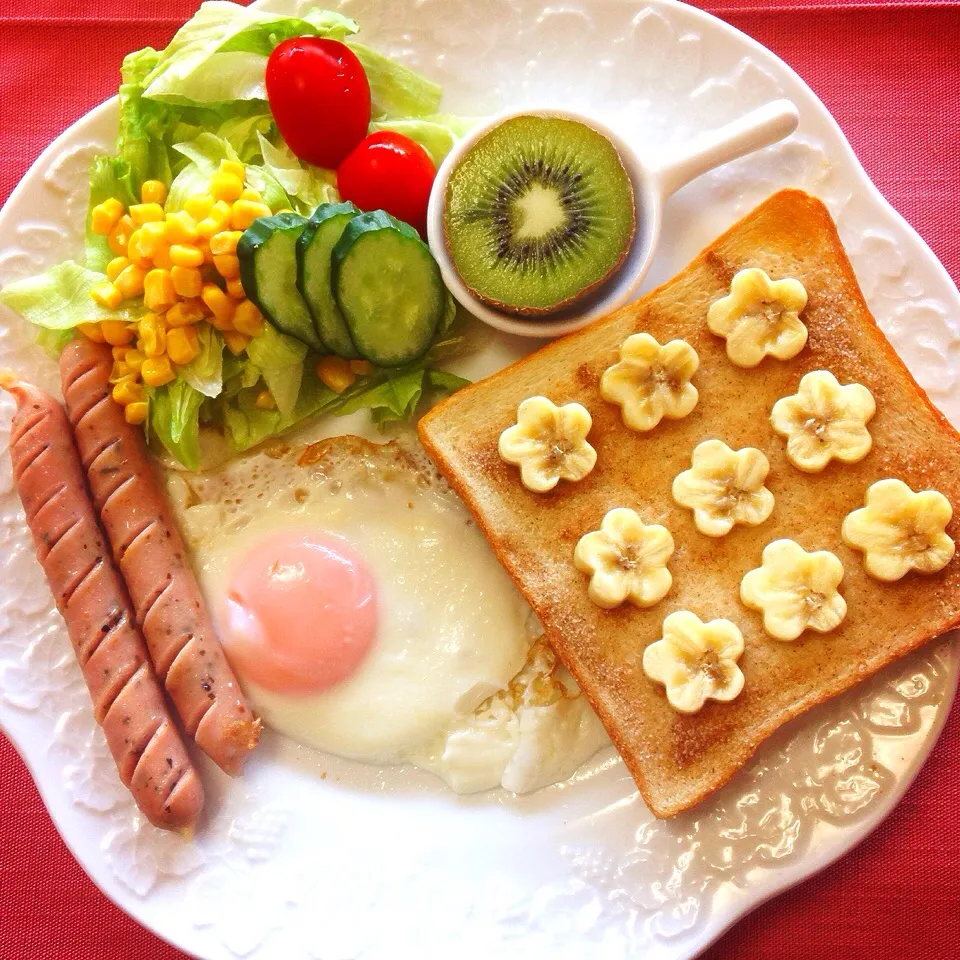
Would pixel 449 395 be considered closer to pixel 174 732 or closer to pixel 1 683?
pixel 174 732

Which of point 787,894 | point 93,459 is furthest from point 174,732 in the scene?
point 787,894

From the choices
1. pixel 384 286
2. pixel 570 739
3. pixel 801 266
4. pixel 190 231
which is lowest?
pixel 570 739

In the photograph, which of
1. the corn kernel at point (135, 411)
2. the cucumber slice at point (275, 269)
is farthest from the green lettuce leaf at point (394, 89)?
the corn kernel at point (135, 411)

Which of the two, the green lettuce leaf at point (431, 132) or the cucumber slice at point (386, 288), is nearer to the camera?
the cucumber slice at point (386, 288)

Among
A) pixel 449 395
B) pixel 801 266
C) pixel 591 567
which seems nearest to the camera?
pixel 591 567

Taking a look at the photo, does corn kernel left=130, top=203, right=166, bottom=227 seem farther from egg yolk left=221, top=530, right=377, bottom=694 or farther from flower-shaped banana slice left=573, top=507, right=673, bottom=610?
flower-shaped banana slice left=573, top=507, right=673, bottom=610

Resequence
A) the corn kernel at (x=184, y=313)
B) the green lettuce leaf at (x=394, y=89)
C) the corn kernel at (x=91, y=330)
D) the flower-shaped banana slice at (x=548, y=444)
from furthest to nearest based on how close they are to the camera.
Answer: the green lettuce leaf at (x=394, y=89) < the corn kernel at (x=91, y=330) < the corn kernel at (x=184, y=313) < the flower-shaped banana slice at (x=548, y=444)

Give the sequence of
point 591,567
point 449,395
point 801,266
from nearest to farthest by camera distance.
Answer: point 591,567 < point 801,266 < point 449,395

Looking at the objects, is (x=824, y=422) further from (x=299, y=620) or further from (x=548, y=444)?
(x=299, y=620)

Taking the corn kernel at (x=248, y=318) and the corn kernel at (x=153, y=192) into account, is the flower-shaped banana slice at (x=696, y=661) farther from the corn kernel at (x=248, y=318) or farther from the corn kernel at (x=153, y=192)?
the corn kernel at (x=153, y=192)
